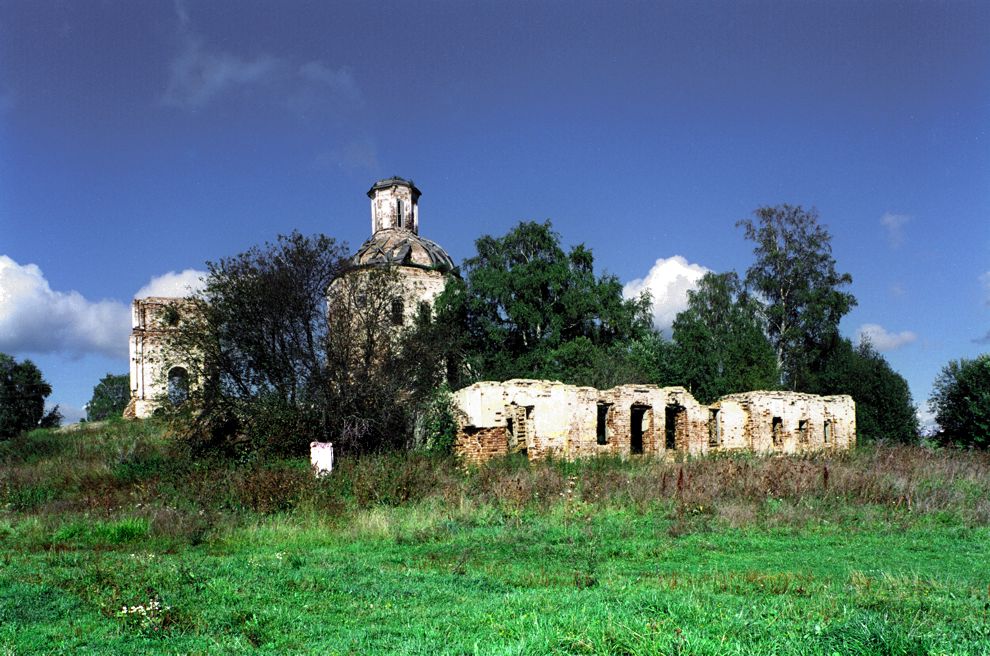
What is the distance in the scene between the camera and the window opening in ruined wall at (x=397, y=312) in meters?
21.8

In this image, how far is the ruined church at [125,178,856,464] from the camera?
60.6 feet

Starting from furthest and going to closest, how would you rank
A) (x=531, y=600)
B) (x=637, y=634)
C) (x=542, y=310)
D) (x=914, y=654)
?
(x=542, y=310) < (x=531, y=600) < (x=637, y=634) < (x=914, y=654)

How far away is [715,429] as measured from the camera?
23.1 meters

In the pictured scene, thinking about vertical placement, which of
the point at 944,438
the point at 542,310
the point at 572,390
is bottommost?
the point at 944,438

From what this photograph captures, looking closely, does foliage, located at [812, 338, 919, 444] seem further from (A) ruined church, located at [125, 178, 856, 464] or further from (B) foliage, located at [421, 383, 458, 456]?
(B) foliage, located at [421, 383, 458, 456]

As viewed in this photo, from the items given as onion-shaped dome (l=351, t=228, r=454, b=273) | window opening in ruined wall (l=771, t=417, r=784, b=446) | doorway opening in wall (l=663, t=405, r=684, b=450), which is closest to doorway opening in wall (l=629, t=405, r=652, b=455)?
doorway opening in wall (l=663, t=405, r=684, b=450)

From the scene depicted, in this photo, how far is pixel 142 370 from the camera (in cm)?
3434

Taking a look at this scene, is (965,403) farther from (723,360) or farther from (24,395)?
(24,395)

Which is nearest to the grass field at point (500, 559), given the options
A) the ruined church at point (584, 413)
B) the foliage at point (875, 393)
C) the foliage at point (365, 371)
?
the ruined church at point (584, 413)

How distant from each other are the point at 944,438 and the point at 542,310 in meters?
16.3

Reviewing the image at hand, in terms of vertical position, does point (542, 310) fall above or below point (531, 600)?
above

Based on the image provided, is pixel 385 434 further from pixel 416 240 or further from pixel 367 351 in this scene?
pixel 416 240

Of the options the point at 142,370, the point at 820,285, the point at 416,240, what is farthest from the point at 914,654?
the point at 142,370

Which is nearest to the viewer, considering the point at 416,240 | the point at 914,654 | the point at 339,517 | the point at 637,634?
the point at 914,654
